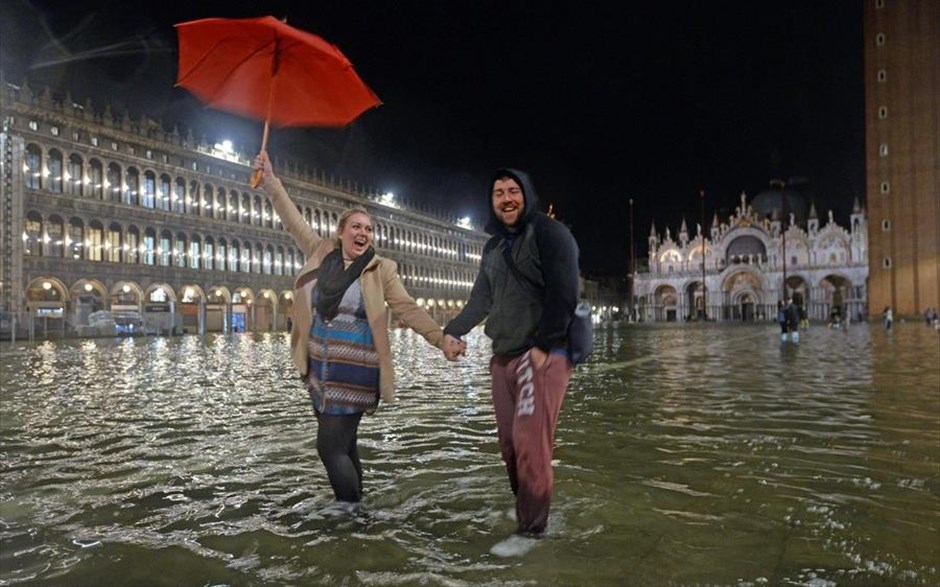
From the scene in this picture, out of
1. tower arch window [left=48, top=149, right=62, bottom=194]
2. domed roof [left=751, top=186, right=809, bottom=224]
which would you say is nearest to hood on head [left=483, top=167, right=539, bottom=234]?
tower arch window [left=48, top=149, right=62, bottom=194]

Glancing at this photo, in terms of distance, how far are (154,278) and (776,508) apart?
53.0 m

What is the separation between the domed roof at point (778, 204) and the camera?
9538 centimetres

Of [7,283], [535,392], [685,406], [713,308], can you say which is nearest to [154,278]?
[7,283]

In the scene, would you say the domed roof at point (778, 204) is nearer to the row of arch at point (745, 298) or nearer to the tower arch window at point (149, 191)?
the row of arch at point (745, 298)

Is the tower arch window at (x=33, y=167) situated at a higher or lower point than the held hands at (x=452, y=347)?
higher

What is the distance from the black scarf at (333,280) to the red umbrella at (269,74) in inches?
29.1

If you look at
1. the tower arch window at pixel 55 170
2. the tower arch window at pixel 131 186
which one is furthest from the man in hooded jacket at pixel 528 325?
the tower arch window at pixel 131 186

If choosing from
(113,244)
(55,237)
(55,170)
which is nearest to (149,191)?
(113,244)

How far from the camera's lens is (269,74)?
448 centimetres

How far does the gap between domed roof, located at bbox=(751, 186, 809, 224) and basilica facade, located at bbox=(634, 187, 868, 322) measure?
0.51 ft

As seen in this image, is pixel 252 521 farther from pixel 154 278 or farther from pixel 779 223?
pixel 779 223

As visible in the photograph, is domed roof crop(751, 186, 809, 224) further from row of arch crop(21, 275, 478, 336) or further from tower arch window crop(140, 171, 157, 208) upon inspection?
tower arch window crop(140, 171, 157, 208)

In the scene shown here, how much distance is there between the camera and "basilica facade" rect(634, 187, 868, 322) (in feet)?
283

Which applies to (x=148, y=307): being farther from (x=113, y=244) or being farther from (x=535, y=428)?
(x=535, y=428)
